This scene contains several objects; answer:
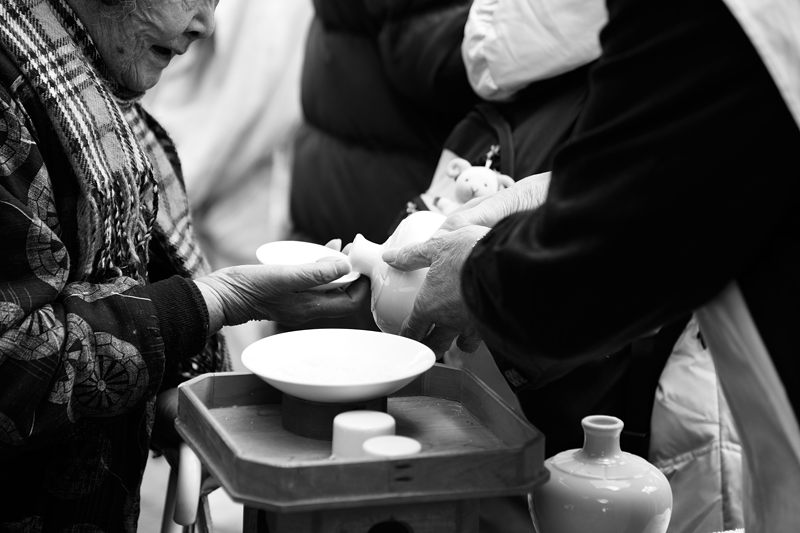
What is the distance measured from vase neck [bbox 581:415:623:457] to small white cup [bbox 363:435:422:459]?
0.95 ft

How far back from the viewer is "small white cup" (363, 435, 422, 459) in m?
1.11

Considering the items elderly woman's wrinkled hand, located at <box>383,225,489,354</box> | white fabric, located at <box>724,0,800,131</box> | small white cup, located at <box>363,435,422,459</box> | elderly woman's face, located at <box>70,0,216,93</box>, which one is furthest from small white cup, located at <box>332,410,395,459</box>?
elderly woman's face, located at <box>70,0,216,93</box>

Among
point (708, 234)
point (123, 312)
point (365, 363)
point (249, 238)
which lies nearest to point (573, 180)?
point (708, 234)

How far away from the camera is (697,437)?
190 centimetres

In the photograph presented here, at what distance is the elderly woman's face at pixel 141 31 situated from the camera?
1.67 meters

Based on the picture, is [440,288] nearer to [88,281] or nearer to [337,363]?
[337,363]

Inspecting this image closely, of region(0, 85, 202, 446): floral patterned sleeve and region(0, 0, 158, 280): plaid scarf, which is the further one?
region(0, 0, 158, 280): plaid scarf

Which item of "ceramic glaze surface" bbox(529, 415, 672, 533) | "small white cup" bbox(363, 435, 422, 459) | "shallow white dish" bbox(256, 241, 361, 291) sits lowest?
"ceramic glaze surface" bbox(529, 415, 672, 533)

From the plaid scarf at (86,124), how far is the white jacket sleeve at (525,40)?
83 centimetres

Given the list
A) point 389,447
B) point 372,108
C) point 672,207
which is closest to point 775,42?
point 672,207

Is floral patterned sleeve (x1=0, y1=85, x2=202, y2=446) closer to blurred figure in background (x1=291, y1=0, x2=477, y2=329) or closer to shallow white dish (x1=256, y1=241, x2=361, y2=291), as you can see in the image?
shallow white dish (x1=256, y1=241, x2=361, y2=291)

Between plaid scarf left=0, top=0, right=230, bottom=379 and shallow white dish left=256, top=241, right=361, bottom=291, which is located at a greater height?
plaid scarf left=0, top=0, right=230, bottom=379

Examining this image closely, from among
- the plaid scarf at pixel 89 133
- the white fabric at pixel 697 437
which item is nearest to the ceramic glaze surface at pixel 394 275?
the plaid scarf at pixel 89 133

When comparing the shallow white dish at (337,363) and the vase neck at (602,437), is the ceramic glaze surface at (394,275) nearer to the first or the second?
the shallow white dish at (337,363)
